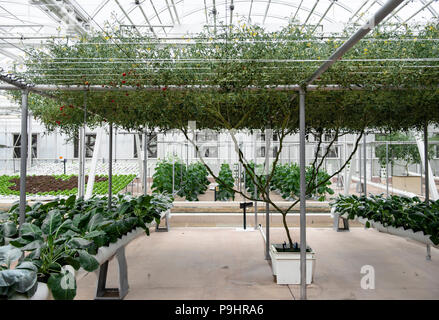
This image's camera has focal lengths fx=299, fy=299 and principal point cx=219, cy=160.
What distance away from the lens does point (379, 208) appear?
379 centimetres

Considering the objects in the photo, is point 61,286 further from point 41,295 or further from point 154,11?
point 154,11

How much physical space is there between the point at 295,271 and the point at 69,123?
3.47 meters

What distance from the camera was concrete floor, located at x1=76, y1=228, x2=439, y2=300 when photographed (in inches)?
116

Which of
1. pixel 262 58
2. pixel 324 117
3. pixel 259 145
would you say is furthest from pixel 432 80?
pixel 259 145

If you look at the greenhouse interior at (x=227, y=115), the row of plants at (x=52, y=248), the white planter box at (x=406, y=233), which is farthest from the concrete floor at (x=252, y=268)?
the row of plants at (x=52, y=248)

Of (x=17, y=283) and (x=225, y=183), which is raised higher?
(x=225, y=183)

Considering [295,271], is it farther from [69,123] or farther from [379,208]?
A: [69,123]

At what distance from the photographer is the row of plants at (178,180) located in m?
7.45

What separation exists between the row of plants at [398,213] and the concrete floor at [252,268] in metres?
0.56

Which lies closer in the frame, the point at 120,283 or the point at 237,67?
the point at 237,67

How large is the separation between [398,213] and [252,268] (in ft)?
6.04

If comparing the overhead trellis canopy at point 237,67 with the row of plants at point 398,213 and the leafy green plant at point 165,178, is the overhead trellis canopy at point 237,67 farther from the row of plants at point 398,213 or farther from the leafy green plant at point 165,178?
the leafy green plant at point 165,178

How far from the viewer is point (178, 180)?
7.90 m

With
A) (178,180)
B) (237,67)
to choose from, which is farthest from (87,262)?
(178,180)
